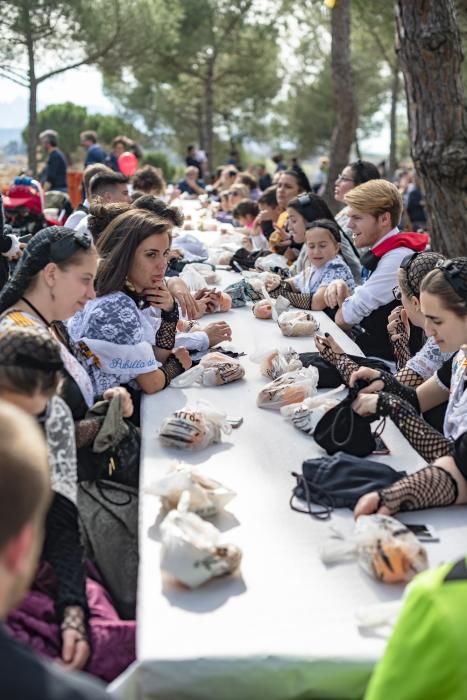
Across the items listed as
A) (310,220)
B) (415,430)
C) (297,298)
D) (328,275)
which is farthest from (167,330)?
(310,220)

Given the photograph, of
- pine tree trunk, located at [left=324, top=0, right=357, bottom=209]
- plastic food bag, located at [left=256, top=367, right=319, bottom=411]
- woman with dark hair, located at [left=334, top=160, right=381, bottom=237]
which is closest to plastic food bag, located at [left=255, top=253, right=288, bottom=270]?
woman with dark hair, located at [left=334, top=160, right=381, bottom=237]

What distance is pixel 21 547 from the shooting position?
1.17 m

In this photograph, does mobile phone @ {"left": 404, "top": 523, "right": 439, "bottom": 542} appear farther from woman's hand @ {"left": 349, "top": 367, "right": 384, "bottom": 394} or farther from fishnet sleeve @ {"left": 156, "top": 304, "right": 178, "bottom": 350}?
fishnet sleeve @ {"left": 156, "top": 304, "right": 178, "bottom": 350}

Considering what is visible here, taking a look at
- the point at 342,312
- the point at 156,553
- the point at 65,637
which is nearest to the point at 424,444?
the point at 156,553

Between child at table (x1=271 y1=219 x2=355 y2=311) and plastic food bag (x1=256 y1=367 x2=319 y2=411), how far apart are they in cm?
183

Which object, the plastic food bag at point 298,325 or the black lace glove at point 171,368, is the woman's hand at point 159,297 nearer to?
the black lace glove at point 171,368

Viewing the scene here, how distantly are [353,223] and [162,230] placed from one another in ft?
4.93

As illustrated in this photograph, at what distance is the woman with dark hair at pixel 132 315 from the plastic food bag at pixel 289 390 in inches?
17.9

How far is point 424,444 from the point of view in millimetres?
2801

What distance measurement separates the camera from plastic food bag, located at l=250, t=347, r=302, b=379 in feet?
11.8

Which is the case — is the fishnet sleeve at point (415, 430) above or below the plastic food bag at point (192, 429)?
above

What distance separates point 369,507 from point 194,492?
0.46m

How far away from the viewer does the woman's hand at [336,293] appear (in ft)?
16.5

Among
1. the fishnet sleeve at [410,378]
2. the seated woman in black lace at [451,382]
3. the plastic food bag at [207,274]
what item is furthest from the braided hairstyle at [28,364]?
the plastic food bag at [207,274]
